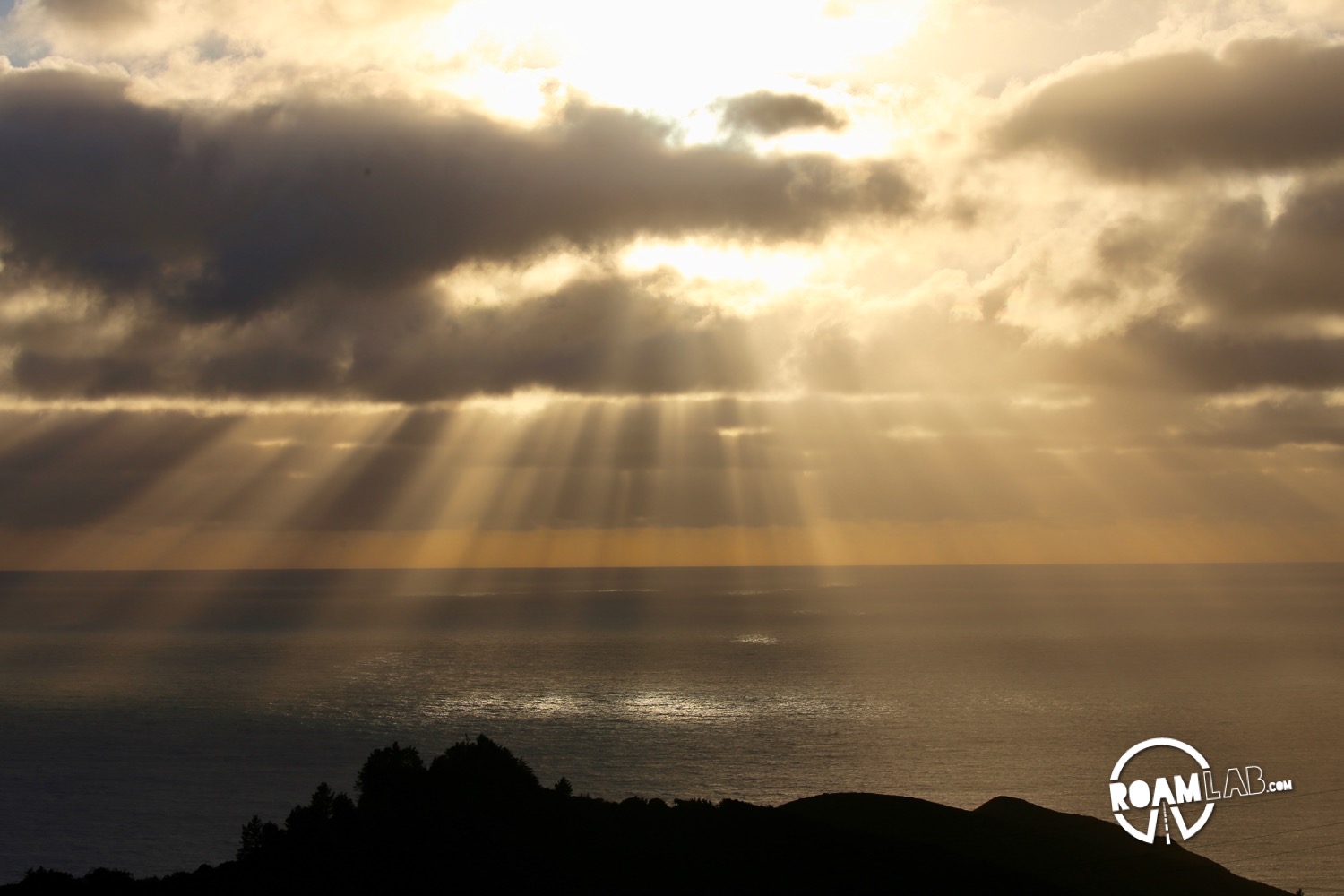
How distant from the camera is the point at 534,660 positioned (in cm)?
19025

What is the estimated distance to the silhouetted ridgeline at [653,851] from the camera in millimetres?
43219

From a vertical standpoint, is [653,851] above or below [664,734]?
below

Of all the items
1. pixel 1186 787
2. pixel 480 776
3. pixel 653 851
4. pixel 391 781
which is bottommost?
pixel 1186 787

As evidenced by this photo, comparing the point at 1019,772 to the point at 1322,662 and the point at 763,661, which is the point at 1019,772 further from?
the point at 1322,662

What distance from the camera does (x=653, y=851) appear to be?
4588 cm

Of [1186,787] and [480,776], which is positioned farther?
[1186,787]

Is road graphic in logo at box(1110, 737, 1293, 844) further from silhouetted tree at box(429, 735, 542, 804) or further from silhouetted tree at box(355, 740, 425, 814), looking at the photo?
silhouetted tree at box(355, 740, 425, 814)

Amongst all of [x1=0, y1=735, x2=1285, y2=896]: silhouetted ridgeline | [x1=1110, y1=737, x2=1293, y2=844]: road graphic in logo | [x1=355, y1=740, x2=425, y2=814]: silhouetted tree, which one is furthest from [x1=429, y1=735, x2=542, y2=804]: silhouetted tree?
[x1=1110, y1=737, x2=1293, y2=844]: road graphic in logo

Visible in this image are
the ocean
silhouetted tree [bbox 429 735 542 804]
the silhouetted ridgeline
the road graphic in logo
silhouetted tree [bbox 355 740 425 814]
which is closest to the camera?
the silhouetted ridgeline

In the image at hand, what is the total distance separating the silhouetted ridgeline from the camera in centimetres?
4322

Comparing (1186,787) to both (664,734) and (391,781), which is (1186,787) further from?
(664,734)

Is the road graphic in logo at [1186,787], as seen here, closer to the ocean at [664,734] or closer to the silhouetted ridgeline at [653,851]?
the ocean at [664,734]

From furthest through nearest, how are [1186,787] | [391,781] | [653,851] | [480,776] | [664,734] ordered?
[664,734]
[1186,787]
[391,781]
[480,776]
[653,851]

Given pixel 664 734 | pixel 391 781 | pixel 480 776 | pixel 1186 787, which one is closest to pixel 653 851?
pixel 480 776
